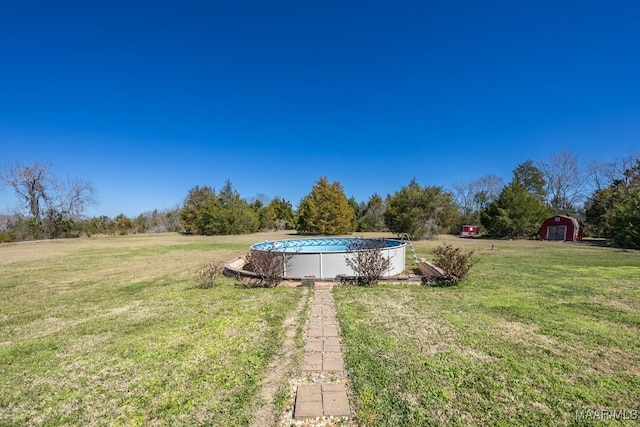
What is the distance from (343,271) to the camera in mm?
8422

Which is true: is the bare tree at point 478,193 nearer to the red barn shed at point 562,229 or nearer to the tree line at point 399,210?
the tree line at point 399,210

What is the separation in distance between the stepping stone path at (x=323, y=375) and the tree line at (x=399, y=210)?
70.5 feet

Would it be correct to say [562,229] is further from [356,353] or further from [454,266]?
[356,353]

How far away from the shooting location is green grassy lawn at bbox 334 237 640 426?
264 cm

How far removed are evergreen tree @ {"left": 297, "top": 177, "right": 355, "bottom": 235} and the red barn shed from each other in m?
17.7

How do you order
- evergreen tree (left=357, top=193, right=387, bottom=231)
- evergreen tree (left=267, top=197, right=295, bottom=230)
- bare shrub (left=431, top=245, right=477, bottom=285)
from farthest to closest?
evergreen tree (left=267, top=197, right=295, bottom=230), evergreen tree (left=357, top=193, right=387, bottom=231), bare shrub (left=431, top=245, right=477, bottom=285)

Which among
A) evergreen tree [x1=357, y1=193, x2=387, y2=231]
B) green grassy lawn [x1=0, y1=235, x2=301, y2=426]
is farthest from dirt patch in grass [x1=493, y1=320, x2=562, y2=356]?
evergreen tree [x1=357, y1=193, x2=387, y2=231]

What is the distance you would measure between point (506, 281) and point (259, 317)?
Result: 22.3 feet

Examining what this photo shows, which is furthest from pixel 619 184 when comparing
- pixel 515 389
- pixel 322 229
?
pixel 515 389

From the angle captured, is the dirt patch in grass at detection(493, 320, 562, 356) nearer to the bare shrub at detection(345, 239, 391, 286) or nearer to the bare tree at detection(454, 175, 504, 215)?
the bare shrub at detection(345, 239, 391, 286)

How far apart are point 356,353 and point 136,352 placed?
9.53 ft

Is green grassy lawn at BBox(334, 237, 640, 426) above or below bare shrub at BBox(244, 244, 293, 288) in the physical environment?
below

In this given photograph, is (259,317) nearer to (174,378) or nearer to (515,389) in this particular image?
(174,378)

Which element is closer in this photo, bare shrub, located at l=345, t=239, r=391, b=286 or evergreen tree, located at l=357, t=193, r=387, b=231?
bare shrub, located at l=345, t=239, r=391, b=286
